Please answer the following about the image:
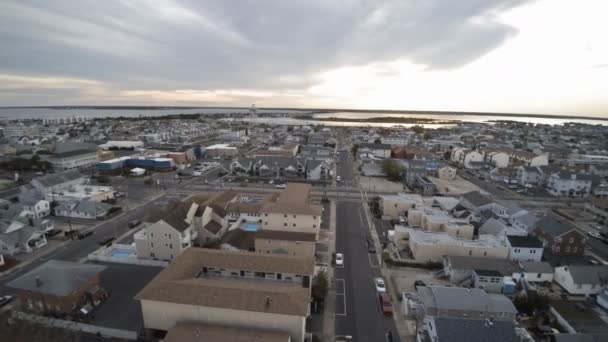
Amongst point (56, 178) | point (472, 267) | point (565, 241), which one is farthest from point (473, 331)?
point (56, 178)

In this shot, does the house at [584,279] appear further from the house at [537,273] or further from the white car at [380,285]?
the white car at [380,285]

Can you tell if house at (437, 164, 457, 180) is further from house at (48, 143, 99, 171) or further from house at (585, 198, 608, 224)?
house at (48, 143, 99, 171)

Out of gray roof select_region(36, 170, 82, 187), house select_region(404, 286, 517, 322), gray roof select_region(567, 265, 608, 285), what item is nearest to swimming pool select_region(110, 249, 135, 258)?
gray roof select_region(36, 170, 82, 187)

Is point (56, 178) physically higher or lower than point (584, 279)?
higher

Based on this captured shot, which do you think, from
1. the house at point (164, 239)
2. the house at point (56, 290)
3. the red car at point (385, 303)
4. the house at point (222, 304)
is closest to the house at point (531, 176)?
the red car at point (385, 303)

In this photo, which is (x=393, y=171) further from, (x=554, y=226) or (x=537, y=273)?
(x=537, y=273)
